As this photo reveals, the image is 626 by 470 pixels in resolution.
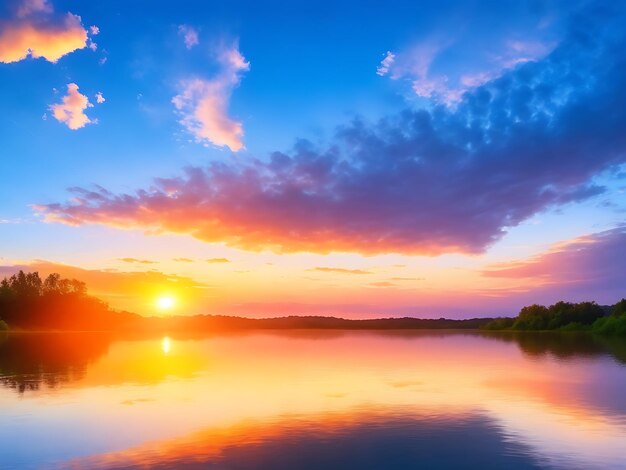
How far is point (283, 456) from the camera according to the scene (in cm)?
2323

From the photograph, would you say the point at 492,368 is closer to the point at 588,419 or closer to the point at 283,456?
the point at 588,419

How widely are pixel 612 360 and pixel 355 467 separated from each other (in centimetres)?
7285

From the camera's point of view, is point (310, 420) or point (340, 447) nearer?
point (340, 447)

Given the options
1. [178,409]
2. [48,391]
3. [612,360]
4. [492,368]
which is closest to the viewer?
[178,409]

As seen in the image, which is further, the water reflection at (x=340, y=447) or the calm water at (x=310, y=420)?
the calm water at (x=310, y=420)

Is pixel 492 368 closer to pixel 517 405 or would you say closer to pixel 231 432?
pixel 517 405

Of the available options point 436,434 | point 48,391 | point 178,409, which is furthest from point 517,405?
point 48,391

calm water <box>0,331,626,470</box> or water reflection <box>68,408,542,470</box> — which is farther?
calm water <box>0,331,626,470</box>

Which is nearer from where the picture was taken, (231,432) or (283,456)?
(283,456)

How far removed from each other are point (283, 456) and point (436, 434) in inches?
362

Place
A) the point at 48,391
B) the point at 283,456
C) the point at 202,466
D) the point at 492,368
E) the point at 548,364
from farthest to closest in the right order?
the point at 548,364 < the point at 492,368 < the point at 48,391 < the point at 283,456 < the point at 202,466

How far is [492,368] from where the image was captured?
6806 centimetres

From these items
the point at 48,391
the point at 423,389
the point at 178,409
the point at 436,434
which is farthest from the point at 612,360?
the point at 48,391

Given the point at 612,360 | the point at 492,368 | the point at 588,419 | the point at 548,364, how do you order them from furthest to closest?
1. the point at 612,360
2. the point at 548,364
3. the point at 492,368
4. the point at 588,419
